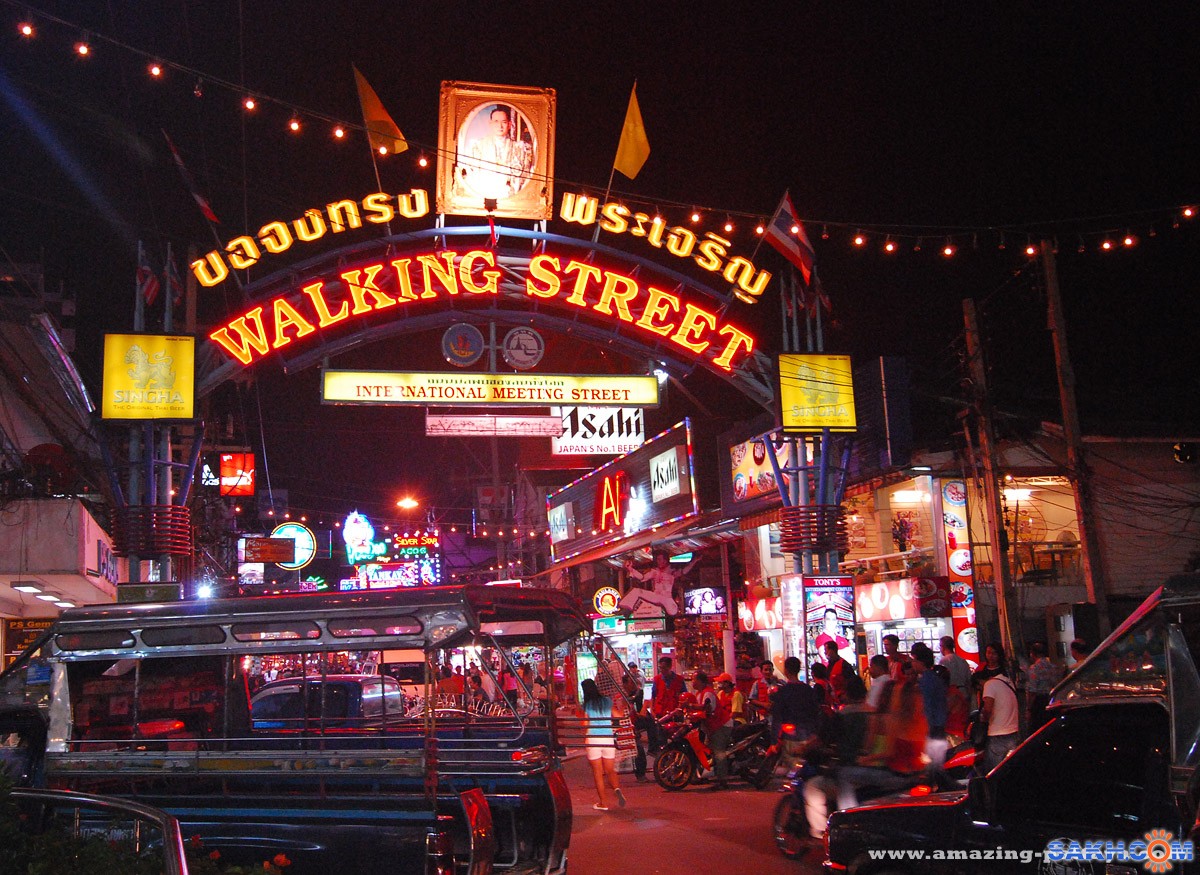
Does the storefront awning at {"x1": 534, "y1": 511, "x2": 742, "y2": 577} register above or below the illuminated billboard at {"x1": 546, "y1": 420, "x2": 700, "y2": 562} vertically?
below

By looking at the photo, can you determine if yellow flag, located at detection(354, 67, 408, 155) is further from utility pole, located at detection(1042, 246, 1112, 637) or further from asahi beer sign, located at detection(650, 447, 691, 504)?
utility pole, located at detection(1042, 246, 1112, 637)

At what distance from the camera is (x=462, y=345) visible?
1739 centimetres

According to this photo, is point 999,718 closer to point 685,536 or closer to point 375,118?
point 375,118

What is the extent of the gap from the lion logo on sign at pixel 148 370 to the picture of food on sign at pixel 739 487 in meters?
11.9

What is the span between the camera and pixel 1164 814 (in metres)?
5.16

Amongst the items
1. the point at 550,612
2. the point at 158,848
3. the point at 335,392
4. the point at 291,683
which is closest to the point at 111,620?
the point at 291,683

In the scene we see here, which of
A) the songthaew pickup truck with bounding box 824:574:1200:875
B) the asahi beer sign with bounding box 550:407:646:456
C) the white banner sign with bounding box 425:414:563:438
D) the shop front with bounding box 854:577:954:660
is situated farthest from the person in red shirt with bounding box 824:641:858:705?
the asahi beer sign with bounding box 550:407:646:456

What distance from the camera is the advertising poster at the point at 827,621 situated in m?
16.6

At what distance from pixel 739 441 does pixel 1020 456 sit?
598cm

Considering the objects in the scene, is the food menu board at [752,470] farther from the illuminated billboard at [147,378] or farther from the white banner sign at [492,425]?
the illuminated billboard at [147,378]

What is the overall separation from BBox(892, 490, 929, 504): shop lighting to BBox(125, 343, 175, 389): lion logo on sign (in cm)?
1360

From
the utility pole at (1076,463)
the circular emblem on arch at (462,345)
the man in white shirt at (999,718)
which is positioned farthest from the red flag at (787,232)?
the man in white shirt at (999,718)

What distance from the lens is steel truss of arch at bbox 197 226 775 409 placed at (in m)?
17.2

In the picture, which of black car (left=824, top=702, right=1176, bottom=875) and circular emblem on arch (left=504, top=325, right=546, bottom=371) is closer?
black car (left=824, top=702, right=1176, bottom=875)
